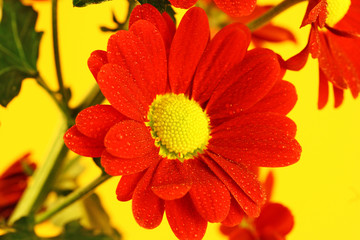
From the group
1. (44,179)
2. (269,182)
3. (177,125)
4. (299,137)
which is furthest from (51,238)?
(299,137)

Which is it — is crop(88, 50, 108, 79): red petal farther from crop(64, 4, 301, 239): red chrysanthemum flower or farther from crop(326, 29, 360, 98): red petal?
crop(326, 29, 360, 98): red petal

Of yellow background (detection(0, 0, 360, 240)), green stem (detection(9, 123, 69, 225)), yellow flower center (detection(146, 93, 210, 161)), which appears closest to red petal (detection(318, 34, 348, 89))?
yellow flower center (detection(146, 93, 210, 161))

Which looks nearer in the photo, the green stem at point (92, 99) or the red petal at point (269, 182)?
the green stem at point (92, 99)

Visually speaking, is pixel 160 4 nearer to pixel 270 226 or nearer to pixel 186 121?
pixel 186 121

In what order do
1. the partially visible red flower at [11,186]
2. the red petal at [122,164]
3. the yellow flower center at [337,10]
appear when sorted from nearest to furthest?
the red petal at [122,164], the yellow flower center at [337,10], the partially visible red flower at [11,186]

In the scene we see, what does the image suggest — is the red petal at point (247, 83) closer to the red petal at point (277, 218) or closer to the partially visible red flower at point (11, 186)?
the red petal at point (277, 218)

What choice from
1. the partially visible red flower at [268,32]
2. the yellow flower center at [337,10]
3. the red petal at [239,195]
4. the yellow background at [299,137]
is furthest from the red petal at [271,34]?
the yellow background at [299,137]

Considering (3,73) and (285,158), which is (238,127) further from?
(3,73)

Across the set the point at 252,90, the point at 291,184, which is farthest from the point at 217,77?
the point at 291,184
